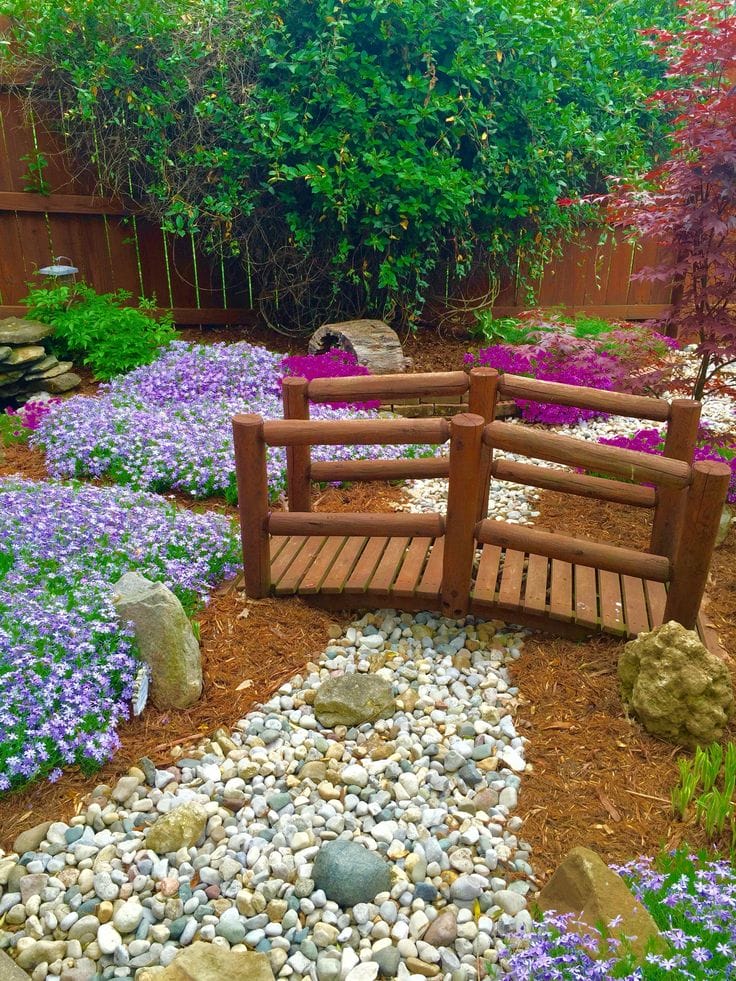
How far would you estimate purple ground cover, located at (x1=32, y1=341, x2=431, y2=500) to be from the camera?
5016 millimetres

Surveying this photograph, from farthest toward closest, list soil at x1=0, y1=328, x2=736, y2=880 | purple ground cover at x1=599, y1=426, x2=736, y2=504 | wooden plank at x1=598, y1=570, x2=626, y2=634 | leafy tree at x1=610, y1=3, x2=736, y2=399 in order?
purple ground cover at x1=599, y1=426, x2=736, y2=504
leafy tree at x1=610, y1=3, x2=736, y2=399
wooden plank at x1=598, y1=570, x2=626, y2=634
soil at x1=0, y1=328, x2=736, y2=880

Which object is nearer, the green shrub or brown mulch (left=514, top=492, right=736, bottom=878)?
brown mulch (left=514, top=492, right=736, bottom=878)

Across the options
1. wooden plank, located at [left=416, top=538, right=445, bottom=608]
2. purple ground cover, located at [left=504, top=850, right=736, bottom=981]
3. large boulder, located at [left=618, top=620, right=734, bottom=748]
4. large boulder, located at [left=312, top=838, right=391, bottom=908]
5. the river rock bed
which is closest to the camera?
purple ground cover, located at [left=504, top=850, right=736, bottom=981]

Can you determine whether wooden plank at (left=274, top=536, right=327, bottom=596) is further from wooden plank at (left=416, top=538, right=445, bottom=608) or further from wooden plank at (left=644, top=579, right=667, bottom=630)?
wooden plank at (left=644, top=579, right=667, bottom=630)

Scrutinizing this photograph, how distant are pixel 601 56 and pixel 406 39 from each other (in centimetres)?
255

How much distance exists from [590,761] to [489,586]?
108 cm

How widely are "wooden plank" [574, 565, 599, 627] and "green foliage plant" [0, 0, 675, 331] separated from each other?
461 centimetres

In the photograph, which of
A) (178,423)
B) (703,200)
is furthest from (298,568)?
(703,200)

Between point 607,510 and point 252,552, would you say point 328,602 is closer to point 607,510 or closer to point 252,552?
point 252,552

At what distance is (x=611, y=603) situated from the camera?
364 cm

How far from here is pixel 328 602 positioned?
3832mm

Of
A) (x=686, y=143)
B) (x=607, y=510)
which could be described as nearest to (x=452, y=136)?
(x=686, y=143)

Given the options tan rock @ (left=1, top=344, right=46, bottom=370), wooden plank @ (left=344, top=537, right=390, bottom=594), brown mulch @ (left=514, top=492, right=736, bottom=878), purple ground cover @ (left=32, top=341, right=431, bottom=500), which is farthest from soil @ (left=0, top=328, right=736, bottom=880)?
tan rock @ (left=1, top=344, right=46, bottom=370)

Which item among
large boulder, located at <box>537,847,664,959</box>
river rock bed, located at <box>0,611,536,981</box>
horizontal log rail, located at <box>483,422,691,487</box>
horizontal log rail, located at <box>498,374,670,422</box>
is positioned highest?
horizontal log rail, located at <box>498,374,670,422</box>
